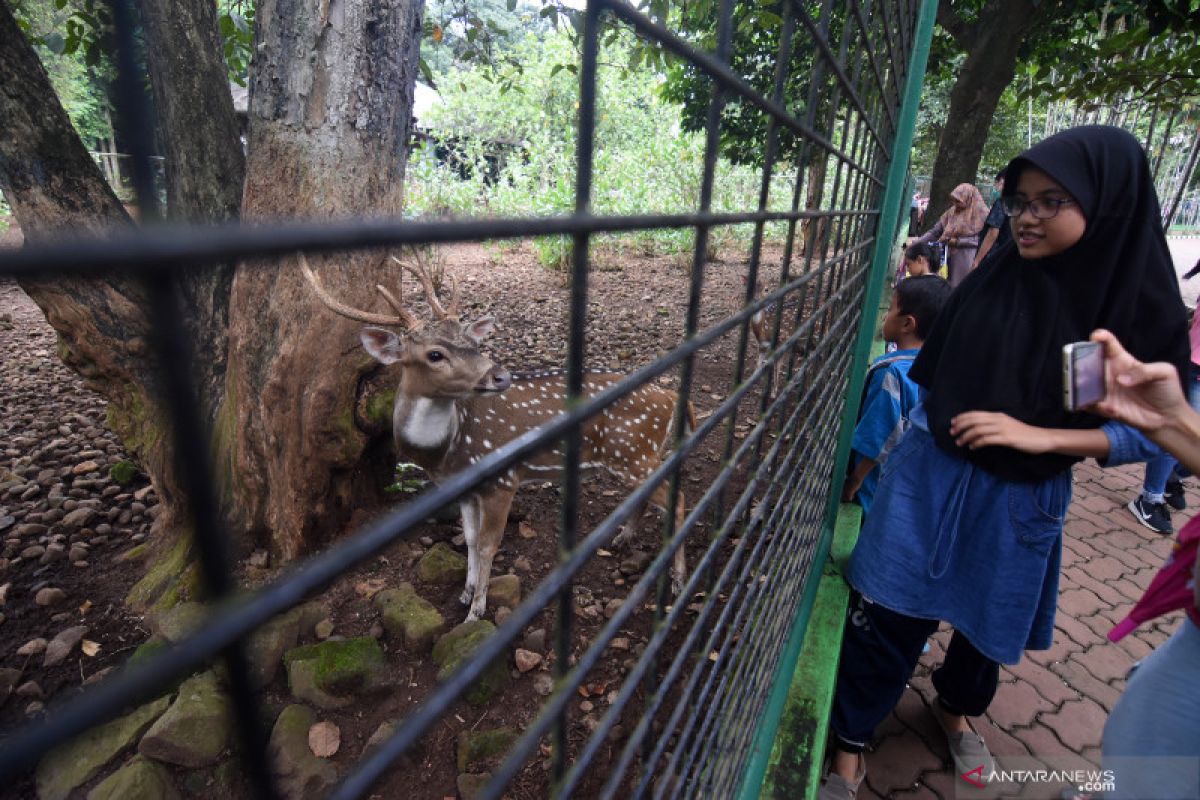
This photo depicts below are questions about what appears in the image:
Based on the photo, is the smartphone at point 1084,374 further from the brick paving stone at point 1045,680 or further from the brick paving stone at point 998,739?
the brick paving stone at point 1045,680

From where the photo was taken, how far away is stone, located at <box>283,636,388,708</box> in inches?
82.4

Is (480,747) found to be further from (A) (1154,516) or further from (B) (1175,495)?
(B) (1175,495)

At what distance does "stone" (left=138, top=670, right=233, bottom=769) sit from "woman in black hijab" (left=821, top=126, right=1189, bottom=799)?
1940 mm

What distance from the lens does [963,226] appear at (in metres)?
6.12

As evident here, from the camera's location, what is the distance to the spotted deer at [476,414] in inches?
96.3

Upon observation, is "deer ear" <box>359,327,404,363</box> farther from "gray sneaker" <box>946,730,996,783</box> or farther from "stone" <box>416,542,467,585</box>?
"gray sneaker" <box>946,730,996,783</box>

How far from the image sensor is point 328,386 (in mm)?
2492

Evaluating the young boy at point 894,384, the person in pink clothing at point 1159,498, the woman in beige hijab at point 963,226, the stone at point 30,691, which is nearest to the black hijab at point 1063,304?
the young boy at point 894,384

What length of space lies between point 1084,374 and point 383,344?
2152 mm

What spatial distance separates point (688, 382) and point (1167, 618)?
152 inches

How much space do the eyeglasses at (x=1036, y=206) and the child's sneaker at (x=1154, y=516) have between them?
3.38 meters

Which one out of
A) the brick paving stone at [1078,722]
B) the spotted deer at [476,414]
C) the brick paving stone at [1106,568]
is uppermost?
the spotted deer at [476,414]

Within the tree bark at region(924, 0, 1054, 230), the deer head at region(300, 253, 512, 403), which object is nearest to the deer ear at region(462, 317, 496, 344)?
the deer head at region(300, 253, 512, 403)

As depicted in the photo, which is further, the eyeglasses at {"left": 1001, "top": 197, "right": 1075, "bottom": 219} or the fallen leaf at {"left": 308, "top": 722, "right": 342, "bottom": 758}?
the fallen leaf at {"left": 308, "top": 722, "right": 342, "bottom": 758}
